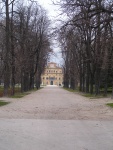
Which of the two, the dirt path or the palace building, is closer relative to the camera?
the dirt path

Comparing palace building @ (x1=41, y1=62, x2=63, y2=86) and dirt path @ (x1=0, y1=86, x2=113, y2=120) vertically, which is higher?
palace building @ (x1=41, y1=62, x2=63, y2=86)

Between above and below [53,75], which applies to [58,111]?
below

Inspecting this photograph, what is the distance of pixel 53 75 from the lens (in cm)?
15500

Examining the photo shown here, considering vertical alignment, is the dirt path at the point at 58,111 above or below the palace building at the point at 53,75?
below

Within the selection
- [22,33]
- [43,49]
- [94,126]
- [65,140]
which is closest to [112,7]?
[94,126]

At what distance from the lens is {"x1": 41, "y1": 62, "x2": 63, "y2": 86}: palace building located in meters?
152

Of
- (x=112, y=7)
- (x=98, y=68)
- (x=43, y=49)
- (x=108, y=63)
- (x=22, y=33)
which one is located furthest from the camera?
(x=43, y=49)

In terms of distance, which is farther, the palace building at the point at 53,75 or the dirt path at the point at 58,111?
the palace building at the point at 53,75

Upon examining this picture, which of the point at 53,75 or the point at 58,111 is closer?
the point at 58,111

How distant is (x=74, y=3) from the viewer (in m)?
16.6

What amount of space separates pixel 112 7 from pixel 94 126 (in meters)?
10.3

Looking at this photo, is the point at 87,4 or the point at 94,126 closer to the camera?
the point at 94,126

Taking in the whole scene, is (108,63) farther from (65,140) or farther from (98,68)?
(65,140)

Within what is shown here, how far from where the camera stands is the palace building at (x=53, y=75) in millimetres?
152425
